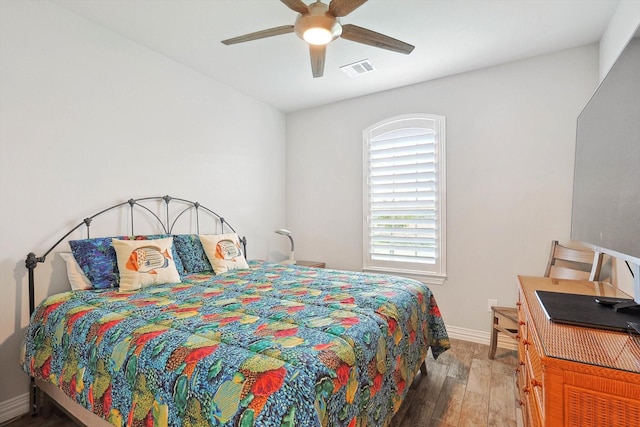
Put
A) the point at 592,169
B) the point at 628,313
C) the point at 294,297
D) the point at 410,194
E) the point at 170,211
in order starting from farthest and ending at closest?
the point at 410,194 < the point at 170,211 < the point at 294,297 < the point at 592,169 < the point at 628,313

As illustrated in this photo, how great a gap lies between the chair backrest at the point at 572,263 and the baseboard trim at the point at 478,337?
738 mm

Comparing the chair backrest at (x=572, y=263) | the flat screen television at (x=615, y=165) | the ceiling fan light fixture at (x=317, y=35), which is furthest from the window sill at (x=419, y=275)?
the ceiling fan light fixture at (x=317, y=35)

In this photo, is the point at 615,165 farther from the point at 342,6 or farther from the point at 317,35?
the point at 317,35

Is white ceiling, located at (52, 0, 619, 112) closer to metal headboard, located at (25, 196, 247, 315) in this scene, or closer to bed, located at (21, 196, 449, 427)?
metal headboard, located at (25, 196, 247, 315)

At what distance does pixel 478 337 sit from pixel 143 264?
306cm

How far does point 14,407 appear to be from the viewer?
1.97 meters

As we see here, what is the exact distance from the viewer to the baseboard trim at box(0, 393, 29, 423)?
192cm

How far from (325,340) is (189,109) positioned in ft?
8.95

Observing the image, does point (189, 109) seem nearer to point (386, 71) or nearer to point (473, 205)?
point (386, 71)

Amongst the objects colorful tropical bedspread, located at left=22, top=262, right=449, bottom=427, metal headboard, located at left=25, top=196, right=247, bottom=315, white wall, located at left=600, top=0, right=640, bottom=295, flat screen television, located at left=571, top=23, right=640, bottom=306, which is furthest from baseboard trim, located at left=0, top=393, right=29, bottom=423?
white wall, located at left=600, top=0, right=640, bottom=295

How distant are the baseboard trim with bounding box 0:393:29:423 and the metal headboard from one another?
0.55 meters

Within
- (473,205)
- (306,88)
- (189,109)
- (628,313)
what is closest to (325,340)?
(628,313)

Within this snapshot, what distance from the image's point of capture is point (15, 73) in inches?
78.7

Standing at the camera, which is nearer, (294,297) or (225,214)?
(294,297)
